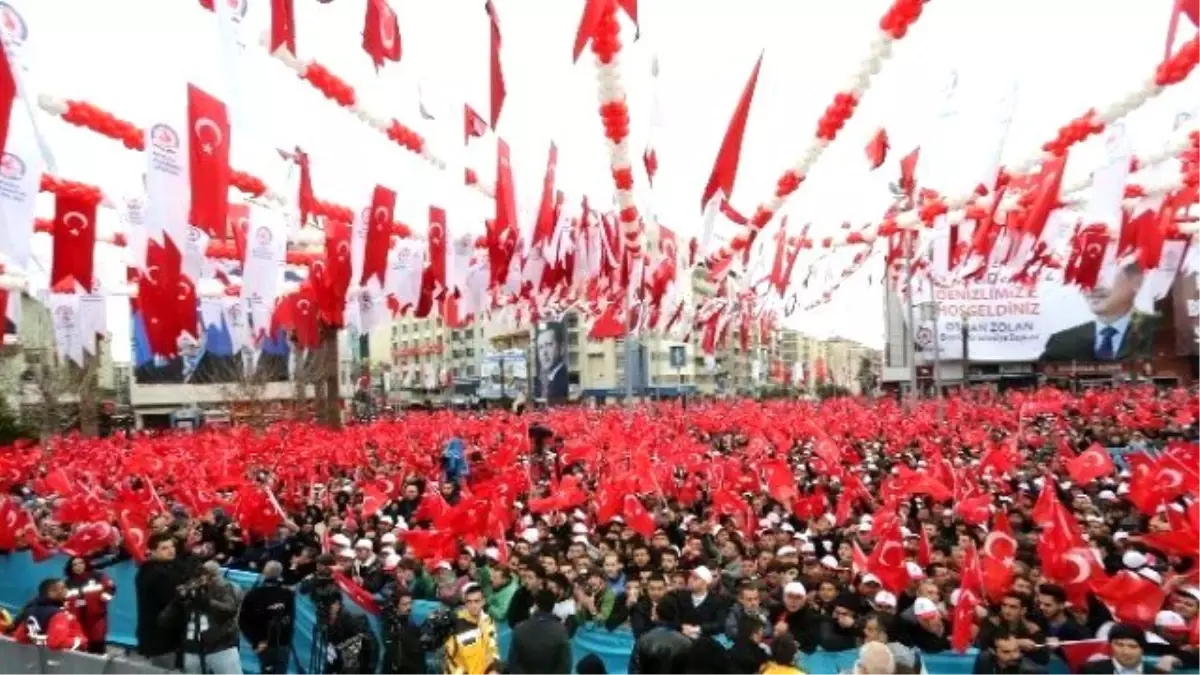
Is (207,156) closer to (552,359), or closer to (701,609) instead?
(701,609)

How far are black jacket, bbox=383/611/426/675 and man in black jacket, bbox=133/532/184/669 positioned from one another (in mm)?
1454

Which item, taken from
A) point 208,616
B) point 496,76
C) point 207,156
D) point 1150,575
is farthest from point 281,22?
point 1150,575

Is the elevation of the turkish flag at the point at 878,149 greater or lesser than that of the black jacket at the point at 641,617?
greater

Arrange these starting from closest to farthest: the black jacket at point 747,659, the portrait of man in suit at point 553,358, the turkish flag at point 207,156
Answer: the black jacket at point 747,659, the turkish flag at point 207,156, the portrait of man in suit at point 553,358

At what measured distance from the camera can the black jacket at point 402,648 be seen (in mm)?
7469

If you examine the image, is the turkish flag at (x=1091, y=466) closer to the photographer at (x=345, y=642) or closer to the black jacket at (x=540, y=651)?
the black jacket at (x=540, y=651)

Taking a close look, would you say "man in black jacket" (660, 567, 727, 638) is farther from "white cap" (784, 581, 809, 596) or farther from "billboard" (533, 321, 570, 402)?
"billboard" (533, 321, 570, 402)

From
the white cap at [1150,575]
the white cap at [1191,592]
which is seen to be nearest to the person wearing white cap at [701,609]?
the white cap at [1150,575]

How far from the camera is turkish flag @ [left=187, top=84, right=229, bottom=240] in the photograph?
911 centimetres

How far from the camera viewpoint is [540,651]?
649 centimetres

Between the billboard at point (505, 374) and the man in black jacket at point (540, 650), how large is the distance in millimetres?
66403

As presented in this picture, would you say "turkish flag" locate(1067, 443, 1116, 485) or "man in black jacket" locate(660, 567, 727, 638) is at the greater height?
"turkish flag" locate(1067, 443, 1116, 485)

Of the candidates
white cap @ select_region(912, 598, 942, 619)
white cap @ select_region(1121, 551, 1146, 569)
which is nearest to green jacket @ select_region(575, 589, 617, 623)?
white cap @ select_region(912, 598, 942, 619)

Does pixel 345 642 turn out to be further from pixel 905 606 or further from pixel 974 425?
pixel 974 425
